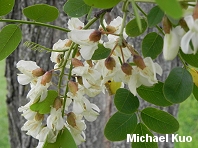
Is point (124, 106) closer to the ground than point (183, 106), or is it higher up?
higher up

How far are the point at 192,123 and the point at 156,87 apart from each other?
2.11m

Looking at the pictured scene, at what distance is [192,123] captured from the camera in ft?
8.59

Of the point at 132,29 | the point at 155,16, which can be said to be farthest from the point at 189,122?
the point at 155,16

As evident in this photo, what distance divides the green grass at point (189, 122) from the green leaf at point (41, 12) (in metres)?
1.93

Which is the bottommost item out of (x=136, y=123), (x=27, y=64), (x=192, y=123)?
(x=192, y=123)

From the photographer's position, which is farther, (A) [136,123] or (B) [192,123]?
(B) [192,123]

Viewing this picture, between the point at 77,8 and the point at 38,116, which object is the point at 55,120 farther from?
the point at 77,8

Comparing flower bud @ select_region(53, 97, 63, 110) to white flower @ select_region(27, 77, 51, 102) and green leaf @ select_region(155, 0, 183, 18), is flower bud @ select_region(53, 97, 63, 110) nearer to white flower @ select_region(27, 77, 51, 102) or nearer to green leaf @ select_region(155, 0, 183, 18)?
white flower @ select_region(27, 77, 51, 102)

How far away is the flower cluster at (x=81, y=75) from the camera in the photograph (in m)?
0.49

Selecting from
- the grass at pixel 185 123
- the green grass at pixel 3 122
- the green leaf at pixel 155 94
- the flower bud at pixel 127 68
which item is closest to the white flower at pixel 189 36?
the flower bud at pixel 127 68

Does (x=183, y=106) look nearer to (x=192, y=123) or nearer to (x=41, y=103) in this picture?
(x=192, y=123)


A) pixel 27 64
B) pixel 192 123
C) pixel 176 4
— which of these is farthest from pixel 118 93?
pixel 192 123

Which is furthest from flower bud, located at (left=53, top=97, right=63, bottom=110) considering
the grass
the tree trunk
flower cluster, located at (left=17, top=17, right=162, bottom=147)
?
the grass

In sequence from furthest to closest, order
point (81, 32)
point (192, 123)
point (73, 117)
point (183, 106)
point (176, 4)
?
point (183, 106), point (192, 123), point (73, 117), point (81, 32), point (176, 4)
